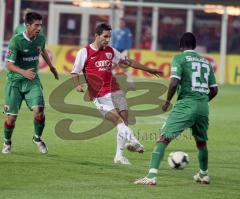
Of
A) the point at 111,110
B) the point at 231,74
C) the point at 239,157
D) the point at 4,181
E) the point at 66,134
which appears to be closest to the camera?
the point at 4,181

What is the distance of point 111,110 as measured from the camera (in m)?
14.0

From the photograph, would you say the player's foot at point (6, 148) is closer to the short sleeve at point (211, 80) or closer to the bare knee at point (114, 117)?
the bare knee at point (114, 117)

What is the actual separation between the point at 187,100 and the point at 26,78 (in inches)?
145

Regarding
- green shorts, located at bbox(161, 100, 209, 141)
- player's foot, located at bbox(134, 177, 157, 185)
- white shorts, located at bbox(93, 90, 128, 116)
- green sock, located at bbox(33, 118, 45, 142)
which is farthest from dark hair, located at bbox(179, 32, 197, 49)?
green sock, located at bbox(33, 118, 45, 142)

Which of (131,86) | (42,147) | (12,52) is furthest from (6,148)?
(131,86)

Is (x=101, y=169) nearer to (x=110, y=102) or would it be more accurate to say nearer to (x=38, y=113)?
(x=110, y=102)

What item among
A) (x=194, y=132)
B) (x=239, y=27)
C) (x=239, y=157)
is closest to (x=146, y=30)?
(x=239, y=27)

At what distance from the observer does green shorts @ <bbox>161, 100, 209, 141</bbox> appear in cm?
1203

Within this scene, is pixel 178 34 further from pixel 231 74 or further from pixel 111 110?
pixel 111 110

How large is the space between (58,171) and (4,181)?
123 centimetres

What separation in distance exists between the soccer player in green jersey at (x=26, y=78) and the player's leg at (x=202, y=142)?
3.39 meters

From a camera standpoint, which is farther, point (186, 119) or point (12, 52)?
point (12, 52)

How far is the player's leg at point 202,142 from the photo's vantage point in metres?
12.2

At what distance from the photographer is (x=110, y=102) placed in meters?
14.2
